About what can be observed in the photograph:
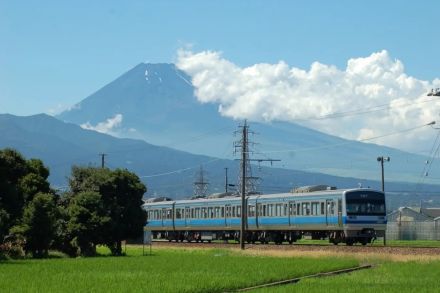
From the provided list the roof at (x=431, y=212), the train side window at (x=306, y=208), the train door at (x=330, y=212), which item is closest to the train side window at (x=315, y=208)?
the train side window at (x=306, y=208)

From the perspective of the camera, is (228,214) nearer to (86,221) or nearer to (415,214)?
(86,221)

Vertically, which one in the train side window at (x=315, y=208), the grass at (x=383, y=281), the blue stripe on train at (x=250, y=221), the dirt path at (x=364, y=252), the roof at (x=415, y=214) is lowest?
the grass at (x=383, y=281)

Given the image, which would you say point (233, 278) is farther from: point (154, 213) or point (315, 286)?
point (154, 213)

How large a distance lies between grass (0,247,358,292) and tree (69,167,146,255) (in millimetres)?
8869

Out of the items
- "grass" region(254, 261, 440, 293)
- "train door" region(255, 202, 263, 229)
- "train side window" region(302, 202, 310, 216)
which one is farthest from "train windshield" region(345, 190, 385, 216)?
"grass" region(254, 261, 440, 293)

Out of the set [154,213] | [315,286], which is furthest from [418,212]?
[315,286]

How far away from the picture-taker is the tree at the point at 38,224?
41906 millimetres

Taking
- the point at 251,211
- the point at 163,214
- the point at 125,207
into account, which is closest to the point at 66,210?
the point at 125,207

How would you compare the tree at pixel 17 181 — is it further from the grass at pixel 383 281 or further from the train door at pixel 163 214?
the train door at pixel 163 214

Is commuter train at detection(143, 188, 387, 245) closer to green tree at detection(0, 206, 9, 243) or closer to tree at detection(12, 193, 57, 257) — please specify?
tree at detection(12, 193, 57, 257)

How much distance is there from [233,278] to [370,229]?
23.2 meters

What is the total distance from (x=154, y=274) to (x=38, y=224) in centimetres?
1396

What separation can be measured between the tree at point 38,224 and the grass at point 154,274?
4.63 meters

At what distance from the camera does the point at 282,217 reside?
55156 millimetres
